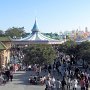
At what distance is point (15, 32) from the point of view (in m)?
137

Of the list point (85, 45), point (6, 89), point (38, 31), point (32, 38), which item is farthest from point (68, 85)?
point (38, 31)

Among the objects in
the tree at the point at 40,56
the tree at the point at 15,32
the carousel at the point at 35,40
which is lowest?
the tree at the point at 40,56

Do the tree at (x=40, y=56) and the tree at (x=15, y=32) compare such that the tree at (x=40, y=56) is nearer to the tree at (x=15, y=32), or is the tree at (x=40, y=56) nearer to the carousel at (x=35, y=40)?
the carousel at (x=35, y=40)

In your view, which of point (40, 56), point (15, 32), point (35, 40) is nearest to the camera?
point (40, 56)

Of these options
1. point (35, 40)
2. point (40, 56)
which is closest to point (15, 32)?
point (35, 40)

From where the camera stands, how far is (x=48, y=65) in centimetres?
3925

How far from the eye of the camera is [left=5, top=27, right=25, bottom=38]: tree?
13200cm

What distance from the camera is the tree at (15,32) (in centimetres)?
13200

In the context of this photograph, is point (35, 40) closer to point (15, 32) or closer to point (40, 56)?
point (40, 56)

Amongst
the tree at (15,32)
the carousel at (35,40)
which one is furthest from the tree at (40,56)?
the tree at (15,32)

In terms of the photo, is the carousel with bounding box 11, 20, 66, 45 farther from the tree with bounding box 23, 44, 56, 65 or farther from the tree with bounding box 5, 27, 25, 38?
the tree with bounding box 23, 44, 56, 65

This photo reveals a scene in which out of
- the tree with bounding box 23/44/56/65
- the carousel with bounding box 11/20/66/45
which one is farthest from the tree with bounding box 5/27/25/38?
the tree with bounding box 23/44/56/65

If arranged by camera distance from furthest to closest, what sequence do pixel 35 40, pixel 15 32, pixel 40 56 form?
pixel 15 32 < pixel 35 40 < pixel 40 56

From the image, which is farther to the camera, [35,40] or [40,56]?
[35,40]
